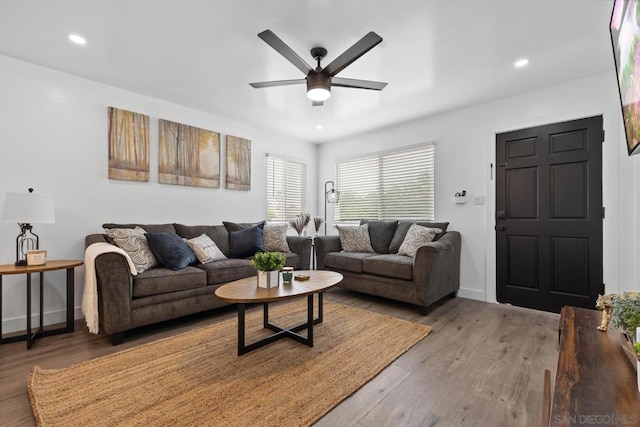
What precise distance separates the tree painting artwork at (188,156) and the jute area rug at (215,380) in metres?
2.05

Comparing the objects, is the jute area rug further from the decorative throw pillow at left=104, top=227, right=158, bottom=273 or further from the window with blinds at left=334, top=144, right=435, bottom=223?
the window with blinds at left=334, top=144, right=435, bottom=223

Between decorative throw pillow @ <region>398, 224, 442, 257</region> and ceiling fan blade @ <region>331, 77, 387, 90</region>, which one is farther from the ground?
ceiling fan blade @ <region>331, 77, 387, 90</region>

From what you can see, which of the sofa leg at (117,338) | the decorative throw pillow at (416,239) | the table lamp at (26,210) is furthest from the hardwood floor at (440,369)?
the table lamp at (26,210)

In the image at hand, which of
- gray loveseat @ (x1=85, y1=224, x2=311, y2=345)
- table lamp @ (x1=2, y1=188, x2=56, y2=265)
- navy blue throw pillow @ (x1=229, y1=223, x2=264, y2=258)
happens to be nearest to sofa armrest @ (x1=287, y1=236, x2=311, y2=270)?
navy blue throw pillow @ (x1=229, y1=223, x2=264, y2=258)

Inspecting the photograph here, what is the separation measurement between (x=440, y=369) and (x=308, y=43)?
8.81 ft

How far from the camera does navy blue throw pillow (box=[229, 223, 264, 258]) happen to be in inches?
145

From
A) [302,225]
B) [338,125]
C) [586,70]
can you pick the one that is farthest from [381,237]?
[586,70]

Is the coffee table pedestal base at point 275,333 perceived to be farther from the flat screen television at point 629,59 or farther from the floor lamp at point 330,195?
the floor lamp at point 330,195

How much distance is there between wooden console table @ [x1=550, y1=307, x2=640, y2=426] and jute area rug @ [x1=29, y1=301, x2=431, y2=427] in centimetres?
109

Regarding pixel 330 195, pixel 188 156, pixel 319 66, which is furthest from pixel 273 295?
pixel 330 195

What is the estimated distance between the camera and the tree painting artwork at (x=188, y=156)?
11.7ft

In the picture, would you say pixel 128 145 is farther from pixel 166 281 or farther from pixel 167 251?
pixel 166 281

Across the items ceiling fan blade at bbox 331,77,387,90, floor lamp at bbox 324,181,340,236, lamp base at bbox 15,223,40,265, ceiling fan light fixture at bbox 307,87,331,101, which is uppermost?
ceiling fan blade at bbox 331,77,387,90

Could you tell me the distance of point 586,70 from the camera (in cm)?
281
